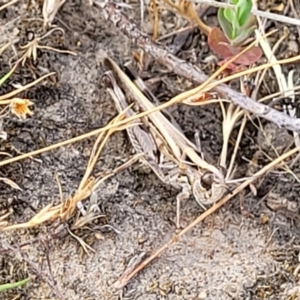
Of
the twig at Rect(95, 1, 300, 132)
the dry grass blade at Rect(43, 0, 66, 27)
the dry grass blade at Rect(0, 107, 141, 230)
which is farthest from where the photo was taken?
the dry grass blade at Rect(43, 0, 66, 27)

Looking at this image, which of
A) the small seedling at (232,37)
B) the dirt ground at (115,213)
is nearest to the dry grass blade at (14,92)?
the dirt ground at (115,213)

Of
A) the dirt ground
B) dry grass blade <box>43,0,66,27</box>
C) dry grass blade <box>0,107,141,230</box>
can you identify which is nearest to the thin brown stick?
the dirt ground

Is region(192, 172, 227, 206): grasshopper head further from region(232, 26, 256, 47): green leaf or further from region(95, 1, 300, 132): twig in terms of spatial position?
region(232, 26, 256, 47): green leaf

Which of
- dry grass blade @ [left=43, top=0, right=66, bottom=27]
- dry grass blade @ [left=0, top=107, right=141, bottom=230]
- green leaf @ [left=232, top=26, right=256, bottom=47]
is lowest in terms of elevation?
dry grass blade @ [left=0, top=107, right=141, bottom=230]

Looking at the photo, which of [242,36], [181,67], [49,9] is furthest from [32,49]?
[242,36]

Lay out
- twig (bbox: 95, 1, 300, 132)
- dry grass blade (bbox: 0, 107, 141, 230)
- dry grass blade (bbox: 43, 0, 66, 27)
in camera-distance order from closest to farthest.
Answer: dry grass blade (bbox: 0, 107, 141, 230) < twig (bbox: 95, 1, 300, 132) < dry grass blade (bbox: 43, 0, 66, 27)

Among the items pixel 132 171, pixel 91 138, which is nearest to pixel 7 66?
pixel 91 138

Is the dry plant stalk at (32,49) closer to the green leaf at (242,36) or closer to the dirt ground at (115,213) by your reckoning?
the dirt ground at (115,213)

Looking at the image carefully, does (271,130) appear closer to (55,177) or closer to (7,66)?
(55,177)
